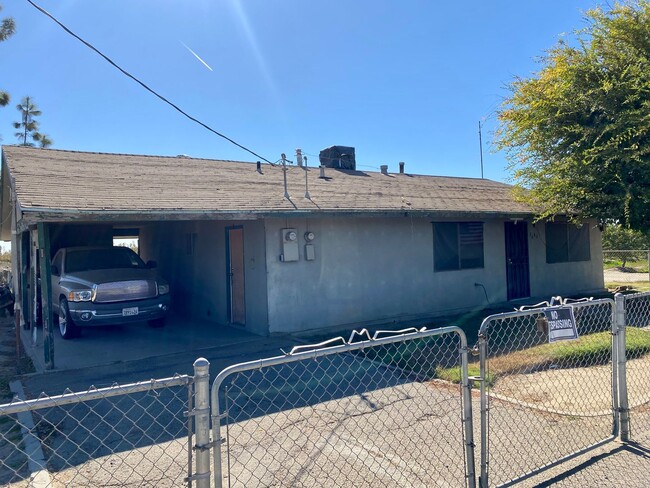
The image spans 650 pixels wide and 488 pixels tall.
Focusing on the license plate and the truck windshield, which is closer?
the license plate

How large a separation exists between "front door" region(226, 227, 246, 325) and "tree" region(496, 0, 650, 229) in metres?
7.23

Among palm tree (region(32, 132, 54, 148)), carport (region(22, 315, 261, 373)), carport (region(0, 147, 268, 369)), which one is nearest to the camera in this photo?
carport (region(0, 147, 268, 369))

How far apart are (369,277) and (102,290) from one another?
5.43 metres

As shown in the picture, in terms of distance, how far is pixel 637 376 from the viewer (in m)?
6.50

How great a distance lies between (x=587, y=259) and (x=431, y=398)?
40.4 ft

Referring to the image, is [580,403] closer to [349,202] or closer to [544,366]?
[544,366]

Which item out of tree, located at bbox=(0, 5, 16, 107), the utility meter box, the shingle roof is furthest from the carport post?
tree, located at bbox=(0, 5, 16, 107)

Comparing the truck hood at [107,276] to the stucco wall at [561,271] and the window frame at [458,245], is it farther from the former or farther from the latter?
the stucco wall at [561,271]

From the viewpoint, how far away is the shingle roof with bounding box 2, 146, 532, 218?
7.97m

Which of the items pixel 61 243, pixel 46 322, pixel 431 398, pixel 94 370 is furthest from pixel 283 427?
pixel 61 243

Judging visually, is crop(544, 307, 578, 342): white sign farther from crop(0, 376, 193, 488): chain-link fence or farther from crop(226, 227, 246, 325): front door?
crop(226, 227, 246, 325): front door

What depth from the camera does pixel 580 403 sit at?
5582mm

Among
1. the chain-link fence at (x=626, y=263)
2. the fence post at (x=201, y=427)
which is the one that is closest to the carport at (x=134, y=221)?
the fence post at (x=201, y=427)

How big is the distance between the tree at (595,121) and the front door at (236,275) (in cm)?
723
